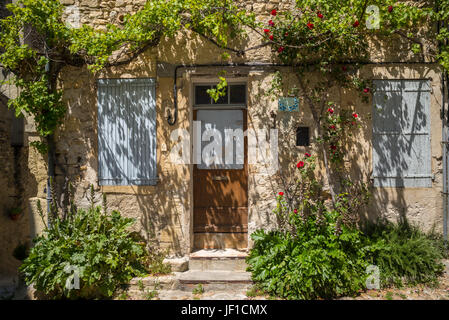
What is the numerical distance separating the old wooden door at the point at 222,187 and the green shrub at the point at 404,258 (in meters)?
1.88

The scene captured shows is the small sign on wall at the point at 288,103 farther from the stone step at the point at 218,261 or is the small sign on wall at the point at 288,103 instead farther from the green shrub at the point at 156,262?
the green shrub at the point at 156,262

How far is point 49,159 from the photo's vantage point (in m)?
4.68

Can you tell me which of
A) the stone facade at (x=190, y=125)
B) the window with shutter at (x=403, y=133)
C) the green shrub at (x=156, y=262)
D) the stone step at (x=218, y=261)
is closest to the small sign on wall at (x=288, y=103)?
the stone facade at (x=190, y=125)

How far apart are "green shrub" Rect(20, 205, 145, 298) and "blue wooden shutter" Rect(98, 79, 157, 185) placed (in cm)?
68

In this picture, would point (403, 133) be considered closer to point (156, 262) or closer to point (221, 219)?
point (221, 219)

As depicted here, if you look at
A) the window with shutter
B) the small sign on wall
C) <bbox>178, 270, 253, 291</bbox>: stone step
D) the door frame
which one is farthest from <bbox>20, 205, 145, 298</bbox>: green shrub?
the window with shutter

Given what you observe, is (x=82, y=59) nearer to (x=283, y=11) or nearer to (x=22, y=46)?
(x=22, y=46)

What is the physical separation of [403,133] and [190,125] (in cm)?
323

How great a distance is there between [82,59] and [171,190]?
2453mm

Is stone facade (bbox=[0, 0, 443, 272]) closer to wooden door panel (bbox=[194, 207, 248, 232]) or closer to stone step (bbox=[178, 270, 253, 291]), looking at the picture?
wooden door panel (bbox=[194, 207, 248, 232])

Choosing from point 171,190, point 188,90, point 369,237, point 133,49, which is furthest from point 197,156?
point 369,237

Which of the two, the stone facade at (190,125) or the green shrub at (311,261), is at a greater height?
the stone facade at (190,125)

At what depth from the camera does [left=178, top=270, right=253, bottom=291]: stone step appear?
4105mm

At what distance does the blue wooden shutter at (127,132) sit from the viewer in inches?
184
